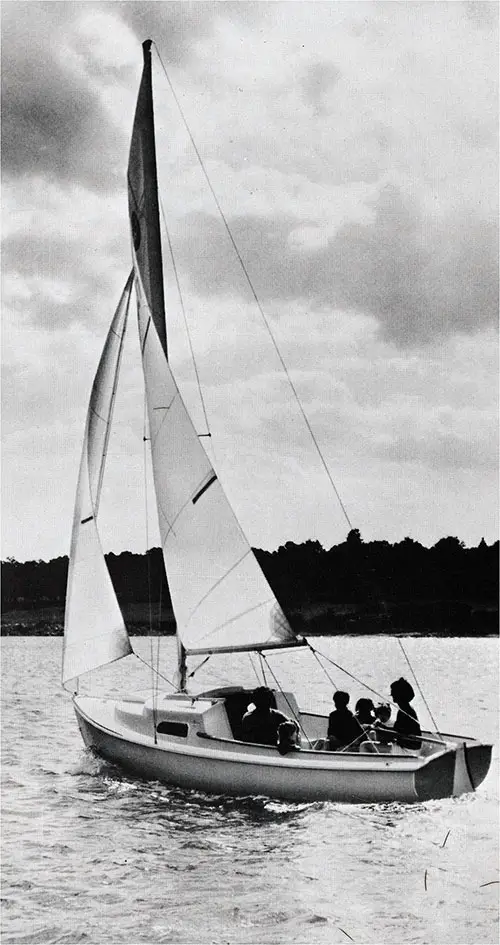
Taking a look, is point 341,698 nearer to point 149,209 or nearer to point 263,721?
point 263,721

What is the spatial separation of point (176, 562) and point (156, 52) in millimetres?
8115

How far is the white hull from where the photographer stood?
11461mm

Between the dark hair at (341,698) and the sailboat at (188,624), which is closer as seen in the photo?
the sailboat at (188,624)

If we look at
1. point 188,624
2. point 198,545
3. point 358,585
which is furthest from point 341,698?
point 358,585

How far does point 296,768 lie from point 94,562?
4738mm

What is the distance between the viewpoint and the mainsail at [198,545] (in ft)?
42.4

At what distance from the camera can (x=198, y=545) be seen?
13062mm

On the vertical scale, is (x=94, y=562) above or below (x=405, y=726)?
above

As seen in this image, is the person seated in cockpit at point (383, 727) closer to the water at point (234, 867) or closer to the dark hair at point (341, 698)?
the dark hair at point (341, 698)

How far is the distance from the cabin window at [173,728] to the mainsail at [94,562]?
4.12 ft

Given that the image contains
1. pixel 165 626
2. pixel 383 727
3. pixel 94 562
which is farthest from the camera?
pixel 165 626

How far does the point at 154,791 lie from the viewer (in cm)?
1381

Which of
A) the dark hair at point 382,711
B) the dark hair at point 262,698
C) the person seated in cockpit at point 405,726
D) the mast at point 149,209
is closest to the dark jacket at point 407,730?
the person seated in cockpit at point 405,726

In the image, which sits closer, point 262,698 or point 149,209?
point 262,698
